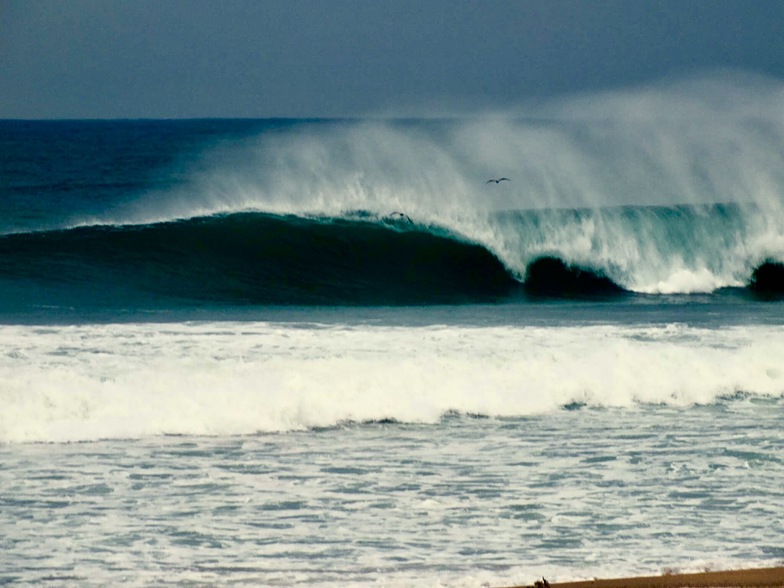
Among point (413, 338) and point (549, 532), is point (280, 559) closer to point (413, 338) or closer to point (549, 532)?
point (549, 532)

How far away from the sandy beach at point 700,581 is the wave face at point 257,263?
35.5 ft

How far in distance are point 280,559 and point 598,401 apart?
4852 mm

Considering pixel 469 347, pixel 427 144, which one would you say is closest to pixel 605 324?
pixel 469 347

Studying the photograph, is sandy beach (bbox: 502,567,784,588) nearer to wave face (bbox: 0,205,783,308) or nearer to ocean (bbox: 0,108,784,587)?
ocean (bbox: 0,108,784,587)

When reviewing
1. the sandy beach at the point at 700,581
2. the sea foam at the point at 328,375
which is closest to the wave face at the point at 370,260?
the sea foam at the point at 328,375

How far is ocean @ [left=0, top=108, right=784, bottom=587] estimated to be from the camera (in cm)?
A: 582

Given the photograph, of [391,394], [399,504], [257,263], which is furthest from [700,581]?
[257,263]

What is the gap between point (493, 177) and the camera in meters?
27.3

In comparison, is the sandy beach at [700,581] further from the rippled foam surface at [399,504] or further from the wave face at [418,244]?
the wave face at [418,244]

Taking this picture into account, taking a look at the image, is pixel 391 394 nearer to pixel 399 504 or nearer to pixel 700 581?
pixel 399 504

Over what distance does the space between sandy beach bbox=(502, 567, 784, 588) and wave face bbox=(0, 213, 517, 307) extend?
1083 cm

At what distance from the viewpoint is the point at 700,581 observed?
202 inches

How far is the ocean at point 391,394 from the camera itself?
19.1 ft

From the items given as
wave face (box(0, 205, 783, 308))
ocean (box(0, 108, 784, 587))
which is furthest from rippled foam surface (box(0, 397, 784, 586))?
wave face (box(0, 205, 783, 308))
